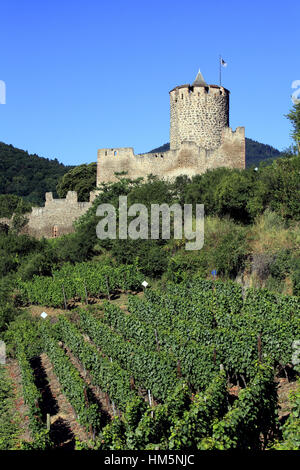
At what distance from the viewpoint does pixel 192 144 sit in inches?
1043

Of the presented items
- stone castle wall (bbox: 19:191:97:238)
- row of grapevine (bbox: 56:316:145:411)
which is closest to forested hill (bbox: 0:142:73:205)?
stone castle wall (bbox: 19:191:97:238)

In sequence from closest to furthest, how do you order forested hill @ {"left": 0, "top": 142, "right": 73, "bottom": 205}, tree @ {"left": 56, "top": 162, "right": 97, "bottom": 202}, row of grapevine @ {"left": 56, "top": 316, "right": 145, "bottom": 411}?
row of grapevine @ {"left": 56, "top": 316, "right": 145, "bottom": 411} → tree @ {"left": 56, "top": 162, "right": 97, "bottom": 202} → forested hill @ {"left": 0, "top": 142, "right": 73, "bottom": 205}

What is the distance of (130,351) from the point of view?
43.7ft

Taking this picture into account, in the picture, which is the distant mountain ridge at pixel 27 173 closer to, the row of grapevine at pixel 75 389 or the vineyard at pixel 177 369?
the vineyard at pixel 177 369

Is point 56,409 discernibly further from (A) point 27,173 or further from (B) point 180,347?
(A) point 27,173

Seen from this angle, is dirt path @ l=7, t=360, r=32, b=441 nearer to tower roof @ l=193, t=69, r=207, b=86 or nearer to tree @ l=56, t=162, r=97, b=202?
tower roof @ l=193, t=69, r=207, b=86

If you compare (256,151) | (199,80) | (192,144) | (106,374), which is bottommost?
(106,374)

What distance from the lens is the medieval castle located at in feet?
86.4

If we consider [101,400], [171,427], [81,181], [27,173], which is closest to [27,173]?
[27,173]

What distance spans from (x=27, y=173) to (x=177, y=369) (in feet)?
170

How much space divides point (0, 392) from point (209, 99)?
708 inches

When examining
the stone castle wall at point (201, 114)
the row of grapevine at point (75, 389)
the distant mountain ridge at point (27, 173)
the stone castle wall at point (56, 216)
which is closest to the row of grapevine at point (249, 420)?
the row of grapevine at point (75, 389)

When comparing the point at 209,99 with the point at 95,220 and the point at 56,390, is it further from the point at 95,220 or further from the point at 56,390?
the point at 56,390
